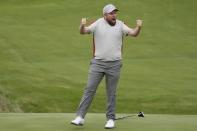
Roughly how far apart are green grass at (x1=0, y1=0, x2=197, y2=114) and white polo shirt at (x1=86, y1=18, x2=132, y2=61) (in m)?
6.88

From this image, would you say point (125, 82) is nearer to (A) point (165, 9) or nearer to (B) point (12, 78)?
(B) point (12, 78)

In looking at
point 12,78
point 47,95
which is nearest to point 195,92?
point 47,95

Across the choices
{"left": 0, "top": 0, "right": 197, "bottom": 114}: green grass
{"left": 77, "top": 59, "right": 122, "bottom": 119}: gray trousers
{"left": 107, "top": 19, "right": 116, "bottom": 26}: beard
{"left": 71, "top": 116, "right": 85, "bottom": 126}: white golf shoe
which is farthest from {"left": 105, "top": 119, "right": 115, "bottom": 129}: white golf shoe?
{"left": 0, "top": 0, "right": 197, "bottom": 114}: green grass

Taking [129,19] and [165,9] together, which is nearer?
[129,19]

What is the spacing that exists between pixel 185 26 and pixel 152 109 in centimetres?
2095

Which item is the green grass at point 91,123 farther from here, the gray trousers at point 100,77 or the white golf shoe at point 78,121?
the gray trousers at point 100,77

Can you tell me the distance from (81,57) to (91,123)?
65.8ft

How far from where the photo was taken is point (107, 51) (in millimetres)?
10719

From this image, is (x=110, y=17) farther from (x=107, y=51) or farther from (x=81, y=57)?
(x=81, y=57)

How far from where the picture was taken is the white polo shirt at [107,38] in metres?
10.7

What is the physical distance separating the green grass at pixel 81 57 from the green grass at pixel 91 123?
488 cm

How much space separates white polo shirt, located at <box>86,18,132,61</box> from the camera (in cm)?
1066

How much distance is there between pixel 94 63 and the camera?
35.8ft

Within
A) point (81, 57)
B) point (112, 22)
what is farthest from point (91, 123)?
point (81, 57)
